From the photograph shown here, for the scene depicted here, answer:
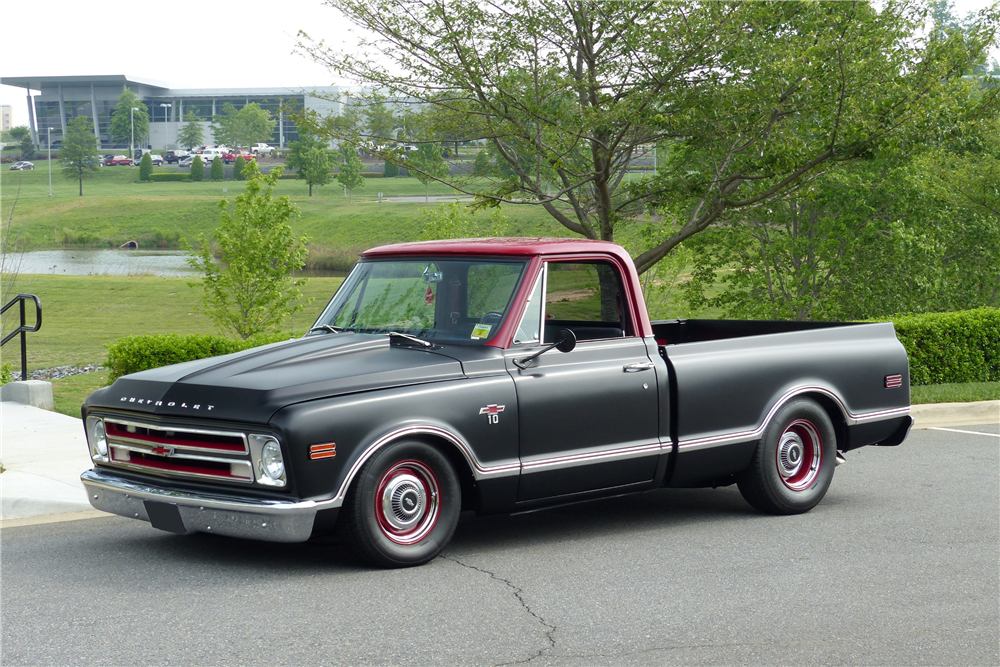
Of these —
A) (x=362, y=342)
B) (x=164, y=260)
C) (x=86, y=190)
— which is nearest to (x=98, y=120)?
(x=86, y=190)

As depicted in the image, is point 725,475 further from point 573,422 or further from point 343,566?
point 343,566

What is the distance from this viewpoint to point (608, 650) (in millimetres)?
4805

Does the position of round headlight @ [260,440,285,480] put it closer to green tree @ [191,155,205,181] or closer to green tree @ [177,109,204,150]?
green tree @ [191,155,205,181]

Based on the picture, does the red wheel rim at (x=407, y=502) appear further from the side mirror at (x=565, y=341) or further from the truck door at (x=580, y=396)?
the side mirror at (x=565, y=341)

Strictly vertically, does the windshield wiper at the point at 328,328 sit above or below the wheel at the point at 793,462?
above

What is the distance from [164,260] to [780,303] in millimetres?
46717

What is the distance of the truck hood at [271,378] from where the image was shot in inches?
226

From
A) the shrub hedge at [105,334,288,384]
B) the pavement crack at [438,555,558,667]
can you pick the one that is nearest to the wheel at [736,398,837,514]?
the pavement crack at [438,555,558,667]

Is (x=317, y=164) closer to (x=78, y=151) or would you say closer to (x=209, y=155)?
(x=78, y=151)

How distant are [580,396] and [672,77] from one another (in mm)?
7676

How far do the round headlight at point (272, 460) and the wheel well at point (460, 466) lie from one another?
0.78 meters

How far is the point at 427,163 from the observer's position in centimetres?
1556

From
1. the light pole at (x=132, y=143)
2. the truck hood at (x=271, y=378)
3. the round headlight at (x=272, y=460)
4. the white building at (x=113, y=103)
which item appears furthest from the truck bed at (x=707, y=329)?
the white building at (x=113, y=103)

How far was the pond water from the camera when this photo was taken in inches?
2076
